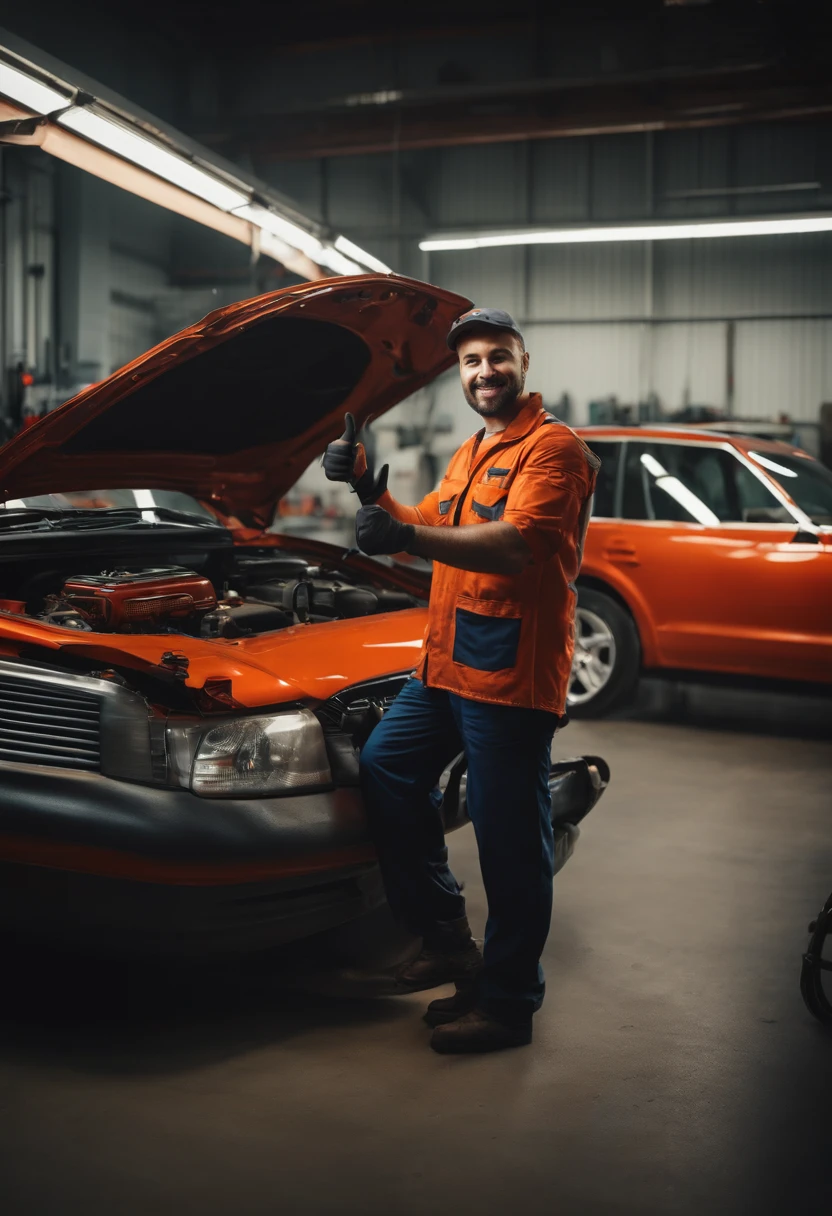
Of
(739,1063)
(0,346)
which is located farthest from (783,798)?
(0,346)

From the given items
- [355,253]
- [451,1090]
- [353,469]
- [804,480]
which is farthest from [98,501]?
[355,253]

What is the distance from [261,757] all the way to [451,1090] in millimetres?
799

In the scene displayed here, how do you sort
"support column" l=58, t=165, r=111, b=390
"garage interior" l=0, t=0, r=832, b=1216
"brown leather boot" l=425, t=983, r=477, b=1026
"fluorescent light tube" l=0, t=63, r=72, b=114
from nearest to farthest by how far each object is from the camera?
"garage interior" l=0, t=0, r=832, b=1216
"brown leather boot" l=425, t=983, r=477, b=1026
"fluorescent light tube" l=0, t=63, r=72, b=114
"support column" l=58, t=165, r=111, b=390

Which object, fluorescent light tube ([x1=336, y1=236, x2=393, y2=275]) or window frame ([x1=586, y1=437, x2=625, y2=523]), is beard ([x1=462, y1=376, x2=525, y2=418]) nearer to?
window frame ([x1=586, y1=437, x2=625, y2=523])

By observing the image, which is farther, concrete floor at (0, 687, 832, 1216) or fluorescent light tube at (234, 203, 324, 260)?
fluorescent light tube at (234, 203, 324, 260)

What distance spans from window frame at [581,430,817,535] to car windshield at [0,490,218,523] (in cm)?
240

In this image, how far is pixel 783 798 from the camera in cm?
456

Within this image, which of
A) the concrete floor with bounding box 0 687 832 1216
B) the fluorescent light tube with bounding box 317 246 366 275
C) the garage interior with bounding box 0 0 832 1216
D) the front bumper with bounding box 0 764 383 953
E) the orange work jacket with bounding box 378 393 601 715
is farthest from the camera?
the fluorescent light tube with bounding box 317 246 366 275

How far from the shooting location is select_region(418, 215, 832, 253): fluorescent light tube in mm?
10516

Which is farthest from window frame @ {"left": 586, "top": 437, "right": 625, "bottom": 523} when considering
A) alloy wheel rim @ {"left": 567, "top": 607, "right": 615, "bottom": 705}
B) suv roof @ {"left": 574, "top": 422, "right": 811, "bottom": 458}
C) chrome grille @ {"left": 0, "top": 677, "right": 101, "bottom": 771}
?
chrome grille @ {"left": 0, "top": 677, "right": 101, "bottom": 771}

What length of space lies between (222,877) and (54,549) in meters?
1.37

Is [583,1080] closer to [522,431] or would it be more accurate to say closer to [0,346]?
[522,431]

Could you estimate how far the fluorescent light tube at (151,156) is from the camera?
19.2ft

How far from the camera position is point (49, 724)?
7.76ft
